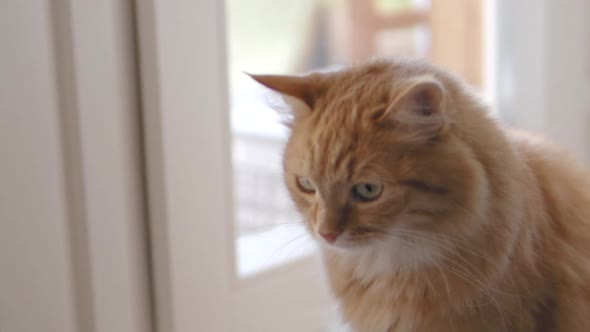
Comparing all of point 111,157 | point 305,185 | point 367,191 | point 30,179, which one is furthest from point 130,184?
point 367,191

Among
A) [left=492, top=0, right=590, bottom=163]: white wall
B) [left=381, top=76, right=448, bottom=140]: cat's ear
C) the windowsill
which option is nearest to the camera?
[left=381, top=76, right=448, bottom=140]: cat's ear

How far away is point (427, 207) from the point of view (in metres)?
0.85

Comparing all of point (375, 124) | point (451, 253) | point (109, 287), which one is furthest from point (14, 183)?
point (451, 253)

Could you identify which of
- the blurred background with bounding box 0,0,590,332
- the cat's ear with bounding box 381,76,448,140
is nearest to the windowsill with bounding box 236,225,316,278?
the blurred background with bounding box 0,0,590,332

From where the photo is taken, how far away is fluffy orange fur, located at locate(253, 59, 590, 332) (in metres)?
0.84

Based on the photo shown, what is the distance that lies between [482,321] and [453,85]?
341mm

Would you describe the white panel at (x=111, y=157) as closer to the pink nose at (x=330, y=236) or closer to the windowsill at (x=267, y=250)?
the windowsill at (x=267, y=250)

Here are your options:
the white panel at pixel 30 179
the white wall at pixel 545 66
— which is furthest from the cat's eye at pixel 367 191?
the white wall at pixel 545 66

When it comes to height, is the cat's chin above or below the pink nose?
below

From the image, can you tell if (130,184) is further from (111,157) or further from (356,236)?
(356,236)

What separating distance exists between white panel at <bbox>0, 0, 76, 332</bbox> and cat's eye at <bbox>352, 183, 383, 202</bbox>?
1.51ft

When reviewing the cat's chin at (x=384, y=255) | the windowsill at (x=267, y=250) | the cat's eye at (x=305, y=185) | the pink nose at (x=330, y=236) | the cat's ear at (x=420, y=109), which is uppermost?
the cat's ear at (x=420, y=109)

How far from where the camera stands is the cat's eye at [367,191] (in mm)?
→ 841

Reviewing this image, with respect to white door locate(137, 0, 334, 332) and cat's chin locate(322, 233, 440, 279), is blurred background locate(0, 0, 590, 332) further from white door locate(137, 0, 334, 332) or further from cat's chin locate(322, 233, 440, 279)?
cat's chin locate(322, 233, 440, 279)
